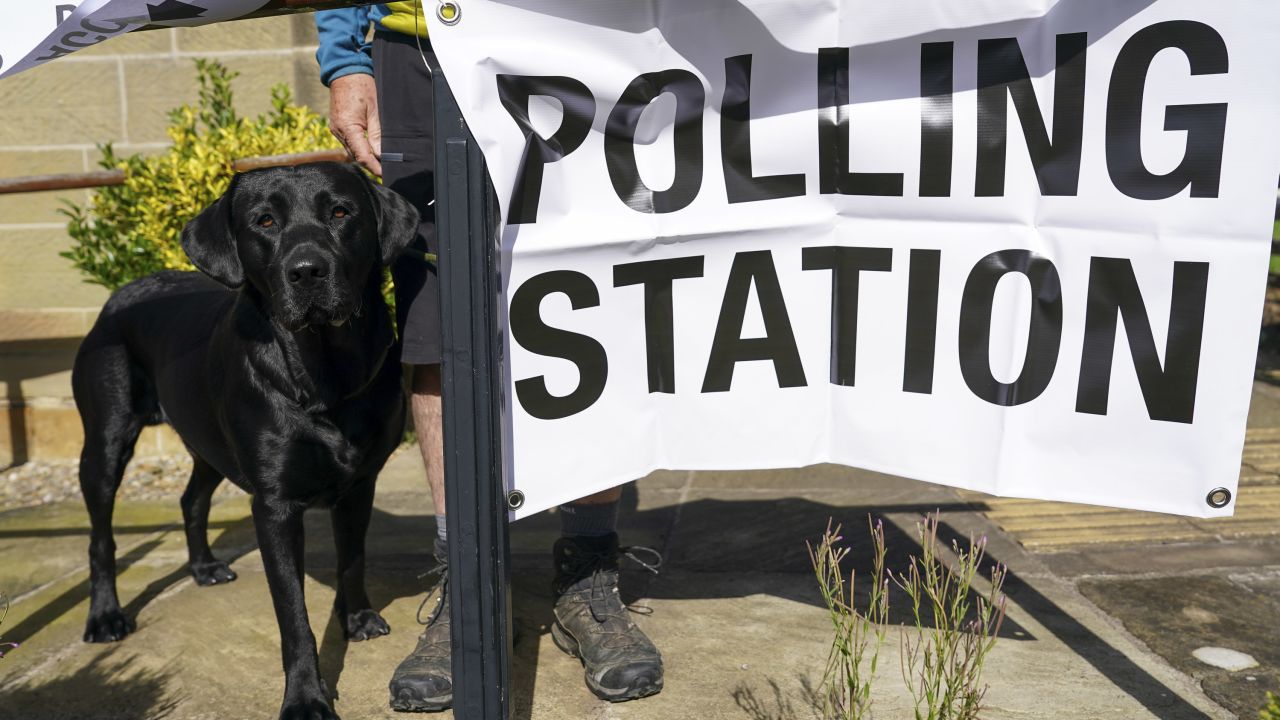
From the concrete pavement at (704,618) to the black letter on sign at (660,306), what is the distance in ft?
2.83

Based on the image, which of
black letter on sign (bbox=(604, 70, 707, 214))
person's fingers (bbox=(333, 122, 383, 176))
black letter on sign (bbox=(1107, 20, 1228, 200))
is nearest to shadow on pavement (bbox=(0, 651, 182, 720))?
person's fingers (bbox=(333, 122, 383, 176))

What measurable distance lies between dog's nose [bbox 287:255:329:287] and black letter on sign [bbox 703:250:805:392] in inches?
35.2

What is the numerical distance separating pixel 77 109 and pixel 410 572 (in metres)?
3.38

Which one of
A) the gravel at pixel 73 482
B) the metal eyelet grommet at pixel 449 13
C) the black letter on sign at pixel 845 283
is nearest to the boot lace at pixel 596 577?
the black letter on sign at pixel 845 283

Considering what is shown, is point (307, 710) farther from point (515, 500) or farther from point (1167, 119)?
point (1167, 119)

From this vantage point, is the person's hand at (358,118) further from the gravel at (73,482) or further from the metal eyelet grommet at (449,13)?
the gravel at (73,482)

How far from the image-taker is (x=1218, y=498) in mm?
2125

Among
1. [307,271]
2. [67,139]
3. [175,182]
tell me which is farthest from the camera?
[67,139]

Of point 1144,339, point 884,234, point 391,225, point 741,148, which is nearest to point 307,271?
point 391,225

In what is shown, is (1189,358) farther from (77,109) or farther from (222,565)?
(77,109)

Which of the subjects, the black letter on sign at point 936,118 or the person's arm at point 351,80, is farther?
the person's arm at point 351,80

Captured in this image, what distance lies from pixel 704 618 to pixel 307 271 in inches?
59.0

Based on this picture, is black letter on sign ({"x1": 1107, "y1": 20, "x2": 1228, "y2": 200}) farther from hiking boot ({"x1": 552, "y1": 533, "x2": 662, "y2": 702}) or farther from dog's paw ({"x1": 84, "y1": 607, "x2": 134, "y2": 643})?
dog's paw ({"x1": 84, "y1": 607, "x2": 134, "y2": 643})

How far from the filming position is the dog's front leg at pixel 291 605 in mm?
2553
